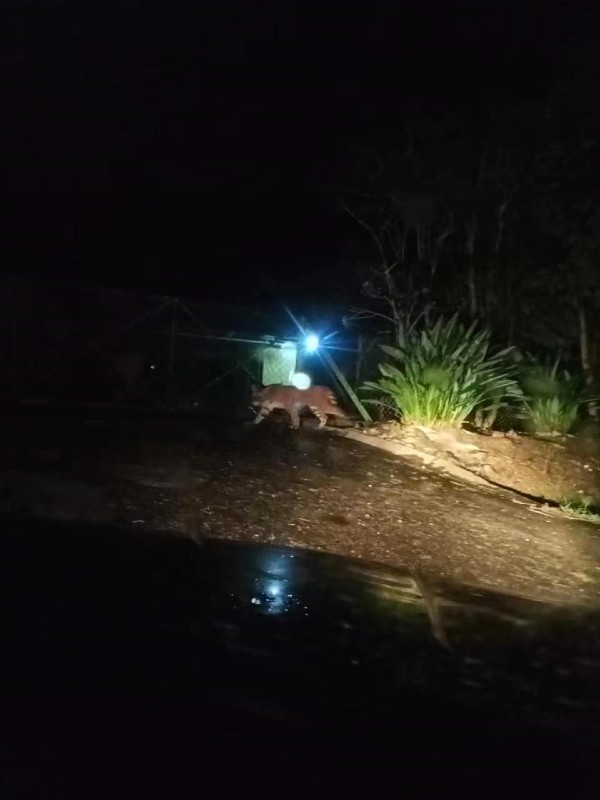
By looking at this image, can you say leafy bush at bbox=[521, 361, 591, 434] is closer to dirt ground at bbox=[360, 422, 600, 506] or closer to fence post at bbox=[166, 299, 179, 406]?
dirt ground at bbox=[360, 422, 600, 506]

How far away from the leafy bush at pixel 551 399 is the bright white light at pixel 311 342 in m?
4.32

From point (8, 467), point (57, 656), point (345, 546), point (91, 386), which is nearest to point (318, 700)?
point (57, 656)

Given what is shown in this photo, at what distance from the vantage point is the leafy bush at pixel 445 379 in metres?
12.4

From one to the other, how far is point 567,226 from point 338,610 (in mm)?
10353

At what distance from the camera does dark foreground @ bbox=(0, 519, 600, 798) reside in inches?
159

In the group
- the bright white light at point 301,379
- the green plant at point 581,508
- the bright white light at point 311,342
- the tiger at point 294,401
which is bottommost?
the green plant at point 581,508

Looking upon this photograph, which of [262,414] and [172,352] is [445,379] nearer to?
[262,414]

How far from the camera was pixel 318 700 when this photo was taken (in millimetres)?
4781

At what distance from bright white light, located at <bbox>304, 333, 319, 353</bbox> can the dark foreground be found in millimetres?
9984

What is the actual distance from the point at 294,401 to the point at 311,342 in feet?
14.2

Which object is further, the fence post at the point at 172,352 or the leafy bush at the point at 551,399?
the fence post at the point at 172,352

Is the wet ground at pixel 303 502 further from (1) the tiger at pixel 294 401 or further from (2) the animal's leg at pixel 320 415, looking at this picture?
(2) the animal's leg at pixel 320 415

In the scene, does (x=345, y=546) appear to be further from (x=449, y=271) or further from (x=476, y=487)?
(x=449, y=271)

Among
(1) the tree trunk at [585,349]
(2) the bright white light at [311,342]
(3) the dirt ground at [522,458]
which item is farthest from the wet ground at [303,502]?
(1) the tree trunk at [585,349]
